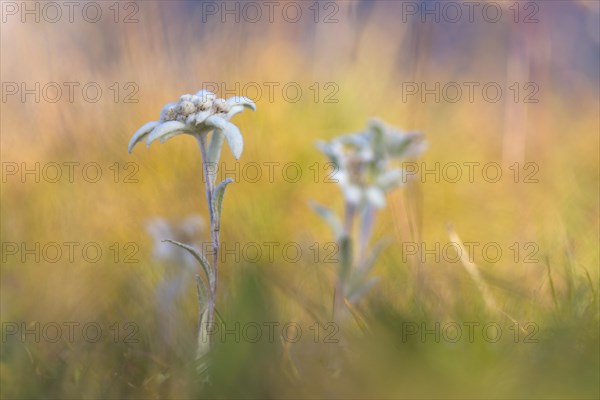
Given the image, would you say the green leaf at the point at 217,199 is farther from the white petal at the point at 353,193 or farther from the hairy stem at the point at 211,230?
the white petal at the point at 353,193

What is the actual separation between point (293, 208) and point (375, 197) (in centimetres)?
115

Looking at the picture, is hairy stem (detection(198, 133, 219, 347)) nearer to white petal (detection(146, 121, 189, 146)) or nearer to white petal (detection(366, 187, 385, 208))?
white petal (detection(146, 121, 189, 146))

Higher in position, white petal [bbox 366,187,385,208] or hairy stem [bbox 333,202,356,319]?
white petal [bbox 366,187,385,208]

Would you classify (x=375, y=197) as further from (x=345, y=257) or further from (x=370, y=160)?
(x=345, y=257)

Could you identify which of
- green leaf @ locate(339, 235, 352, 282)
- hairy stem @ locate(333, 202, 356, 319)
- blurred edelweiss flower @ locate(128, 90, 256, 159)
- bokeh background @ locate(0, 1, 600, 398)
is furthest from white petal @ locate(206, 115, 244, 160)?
green leaf @ locate(339, 235, 352, 282)

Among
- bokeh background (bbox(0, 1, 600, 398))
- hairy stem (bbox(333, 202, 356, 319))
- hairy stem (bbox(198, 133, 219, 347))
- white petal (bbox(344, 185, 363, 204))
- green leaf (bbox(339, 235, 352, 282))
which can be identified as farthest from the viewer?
white petal (bbox(344, 185, 363, 204))

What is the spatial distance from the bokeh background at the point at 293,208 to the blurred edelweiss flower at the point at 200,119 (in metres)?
0.29

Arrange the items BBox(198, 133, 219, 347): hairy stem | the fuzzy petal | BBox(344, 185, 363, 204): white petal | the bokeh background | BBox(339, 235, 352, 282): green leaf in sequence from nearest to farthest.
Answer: the bokeh background, BBox(198, 133, 219, 347): hairy stem, the fuzzy petal, BBox(339, 235, 352, 282): green leaf, BBox(344, 185, 363, 204): white petal

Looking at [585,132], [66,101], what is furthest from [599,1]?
[66,101]

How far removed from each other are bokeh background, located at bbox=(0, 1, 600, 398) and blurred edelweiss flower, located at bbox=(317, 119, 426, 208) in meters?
0.13

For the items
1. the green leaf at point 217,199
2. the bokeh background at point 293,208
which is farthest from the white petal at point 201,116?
the bokeh background at point 293,208

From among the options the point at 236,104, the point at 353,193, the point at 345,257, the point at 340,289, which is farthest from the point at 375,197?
the point at 236,104

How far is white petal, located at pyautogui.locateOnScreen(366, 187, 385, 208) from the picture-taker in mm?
2420

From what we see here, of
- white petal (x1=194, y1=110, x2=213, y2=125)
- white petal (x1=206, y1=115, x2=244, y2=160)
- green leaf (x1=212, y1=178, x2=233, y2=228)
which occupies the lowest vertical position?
green leaf (x1=212, y1=178, x2=233, y2=228)
